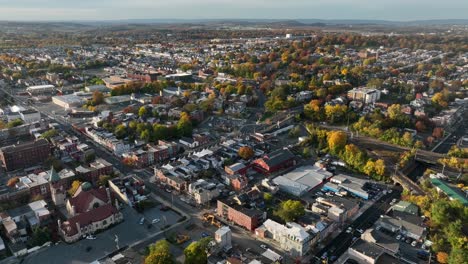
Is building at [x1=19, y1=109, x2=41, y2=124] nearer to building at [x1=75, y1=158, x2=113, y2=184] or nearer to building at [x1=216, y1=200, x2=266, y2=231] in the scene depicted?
building at [x1=75, y1=158, x2=113, y2=184]

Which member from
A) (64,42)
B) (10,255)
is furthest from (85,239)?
(64,42)

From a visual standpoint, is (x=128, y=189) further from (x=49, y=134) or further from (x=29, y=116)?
(x=29, y=116)

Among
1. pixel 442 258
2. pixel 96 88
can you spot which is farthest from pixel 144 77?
pixel 442 258

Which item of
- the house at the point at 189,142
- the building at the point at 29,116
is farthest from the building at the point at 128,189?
the building at the point at 29,116

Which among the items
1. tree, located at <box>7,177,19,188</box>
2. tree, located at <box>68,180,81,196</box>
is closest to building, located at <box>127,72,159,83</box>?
tree, located at <box>7,177,19,188</box>

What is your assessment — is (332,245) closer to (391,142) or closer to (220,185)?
(220,185)

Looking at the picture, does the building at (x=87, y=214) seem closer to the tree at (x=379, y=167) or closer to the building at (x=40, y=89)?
the tree at (x=379, y=167)
